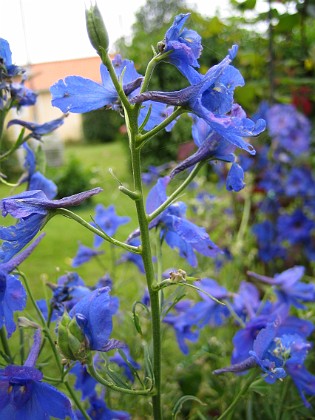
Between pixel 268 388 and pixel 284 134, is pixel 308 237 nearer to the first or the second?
pixel 284 134

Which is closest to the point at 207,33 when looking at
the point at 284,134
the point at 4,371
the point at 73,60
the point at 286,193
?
the point at 284,134

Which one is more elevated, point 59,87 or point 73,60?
point 73,60

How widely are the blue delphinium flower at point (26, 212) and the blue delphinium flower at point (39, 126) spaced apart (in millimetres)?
302

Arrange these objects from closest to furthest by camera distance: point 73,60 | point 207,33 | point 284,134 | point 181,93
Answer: point 181,93 < point 73,60 < point 207,33 < point 284,134

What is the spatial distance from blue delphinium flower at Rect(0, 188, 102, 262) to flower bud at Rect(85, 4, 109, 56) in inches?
5.1

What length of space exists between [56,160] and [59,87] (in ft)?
26.7

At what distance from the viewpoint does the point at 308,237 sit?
1.87m

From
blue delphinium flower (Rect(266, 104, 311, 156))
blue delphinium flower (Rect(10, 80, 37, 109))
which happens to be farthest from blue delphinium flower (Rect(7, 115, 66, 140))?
blue delphinium flower (Rect(266, 104, 311, 156))

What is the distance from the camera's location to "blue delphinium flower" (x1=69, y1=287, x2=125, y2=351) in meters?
0.53

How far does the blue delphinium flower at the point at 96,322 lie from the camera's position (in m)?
0.53

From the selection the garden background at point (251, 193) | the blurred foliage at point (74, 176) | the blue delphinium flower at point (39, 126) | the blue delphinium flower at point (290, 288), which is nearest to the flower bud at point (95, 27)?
the blue delphinium flower at point (39, 126)

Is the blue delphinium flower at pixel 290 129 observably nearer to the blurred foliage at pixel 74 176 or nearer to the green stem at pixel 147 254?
the green stem at pixel 147 254

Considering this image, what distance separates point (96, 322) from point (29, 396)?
11 centimetres

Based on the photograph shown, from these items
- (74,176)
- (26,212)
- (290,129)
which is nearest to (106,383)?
(26,212)
